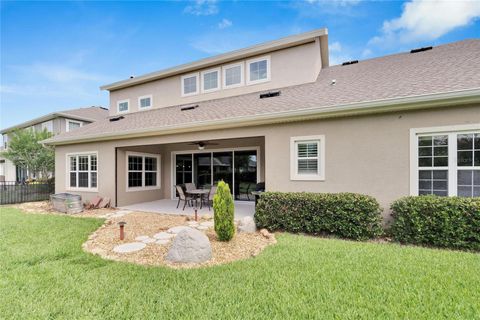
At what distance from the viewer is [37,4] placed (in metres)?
9.45

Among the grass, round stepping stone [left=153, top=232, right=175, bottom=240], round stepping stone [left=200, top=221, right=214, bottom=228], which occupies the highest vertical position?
the grass

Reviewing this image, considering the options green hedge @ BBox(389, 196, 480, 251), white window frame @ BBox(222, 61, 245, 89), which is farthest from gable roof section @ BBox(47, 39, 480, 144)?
green hedge @ BBox(389, 196, 480, 251)

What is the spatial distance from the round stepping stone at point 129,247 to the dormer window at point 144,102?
9.02 m

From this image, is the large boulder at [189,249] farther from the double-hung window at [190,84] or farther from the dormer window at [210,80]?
the double-hung window at [190,84]

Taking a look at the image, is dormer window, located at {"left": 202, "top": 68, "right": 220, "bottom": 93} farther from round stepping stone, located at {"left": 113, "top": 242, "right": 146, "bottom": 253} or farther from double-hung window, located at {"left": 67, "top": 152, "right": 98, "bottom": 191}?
round stepping stone, located at {"left": 113, "top": 242, "right": 146, "bottom": 253}

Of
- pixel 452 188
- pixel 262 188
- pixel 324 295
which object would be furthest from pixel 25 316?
pixel 452 188

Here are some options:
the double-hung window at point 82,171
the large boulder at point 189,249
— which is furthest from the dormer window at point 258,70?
the double-hung window at point 82,171

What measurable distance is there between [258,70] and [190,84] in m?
3.62

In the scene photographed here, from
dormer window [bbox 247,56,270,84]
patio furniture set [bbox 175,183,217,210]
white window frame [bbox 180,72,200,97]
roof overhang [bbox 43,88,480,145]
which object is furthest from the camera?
white window frame [bbox 180,72,200,97]

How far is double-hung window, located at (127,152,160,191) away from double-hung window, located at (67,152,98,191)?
1578 millimetres

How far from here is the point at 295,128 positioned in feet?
23.0

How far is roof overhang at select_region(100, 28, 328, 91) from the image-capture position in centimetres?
918

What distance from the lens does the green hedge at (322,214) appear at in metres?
5.57

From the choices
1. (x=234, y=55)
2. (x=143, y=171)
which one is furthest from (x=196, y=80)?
(x=143, y=171)
